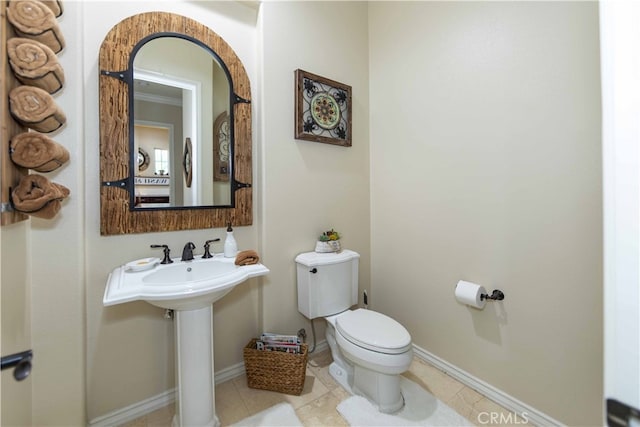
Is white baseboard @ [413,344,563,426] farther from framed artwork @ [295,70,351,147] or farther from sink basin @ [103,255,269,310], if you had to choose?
framed artwork @ [295,70,351,147]

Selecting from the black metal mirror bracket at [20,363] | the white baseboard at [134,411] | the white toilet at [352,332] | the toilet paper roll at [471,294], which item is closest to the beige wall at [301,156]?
the white toilet at [352,332]

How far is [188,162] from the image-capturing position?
4.99ft

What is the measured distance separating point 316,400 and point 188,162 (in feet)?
5.11

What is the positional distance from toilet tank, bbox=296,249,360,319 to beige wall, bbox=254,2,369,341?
10 centimetres

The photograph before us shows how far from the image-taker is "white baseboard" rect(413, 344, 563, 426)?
4.30 ft

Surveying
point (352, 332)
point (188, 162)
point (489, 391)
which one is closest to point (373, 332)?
point (352, 332)

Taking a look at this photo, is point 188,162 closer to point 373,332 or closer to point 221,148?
point 221,148

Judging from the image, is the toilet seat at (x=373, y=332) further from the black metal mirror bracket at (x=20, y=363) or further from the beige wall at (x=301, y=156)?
the black metal mirror bracket at (x=20, y=363)

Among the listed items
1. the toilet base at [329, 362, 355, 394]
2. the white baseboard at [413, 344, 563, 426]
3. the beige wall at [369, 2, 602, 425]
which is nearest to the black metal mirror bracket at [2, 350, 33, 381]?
the toilet base at [329, 362, 355, 394]

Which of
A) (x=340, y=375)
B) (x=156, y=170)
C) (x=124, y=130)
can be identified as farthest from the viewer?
(x=340, y=375)

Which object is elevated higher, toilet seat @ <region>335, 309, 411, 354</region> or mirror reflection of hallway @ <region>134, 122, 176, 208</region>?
mirror reflection of hallway @ <region>134, 122, 176, 208</region>

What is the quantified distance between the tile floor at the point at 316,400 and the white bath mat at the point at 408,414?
4cm

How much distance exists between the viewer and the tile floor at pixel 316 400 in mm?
1357

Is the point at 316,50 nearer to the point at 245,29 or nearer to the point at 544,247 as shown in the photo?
the point at 245,29
